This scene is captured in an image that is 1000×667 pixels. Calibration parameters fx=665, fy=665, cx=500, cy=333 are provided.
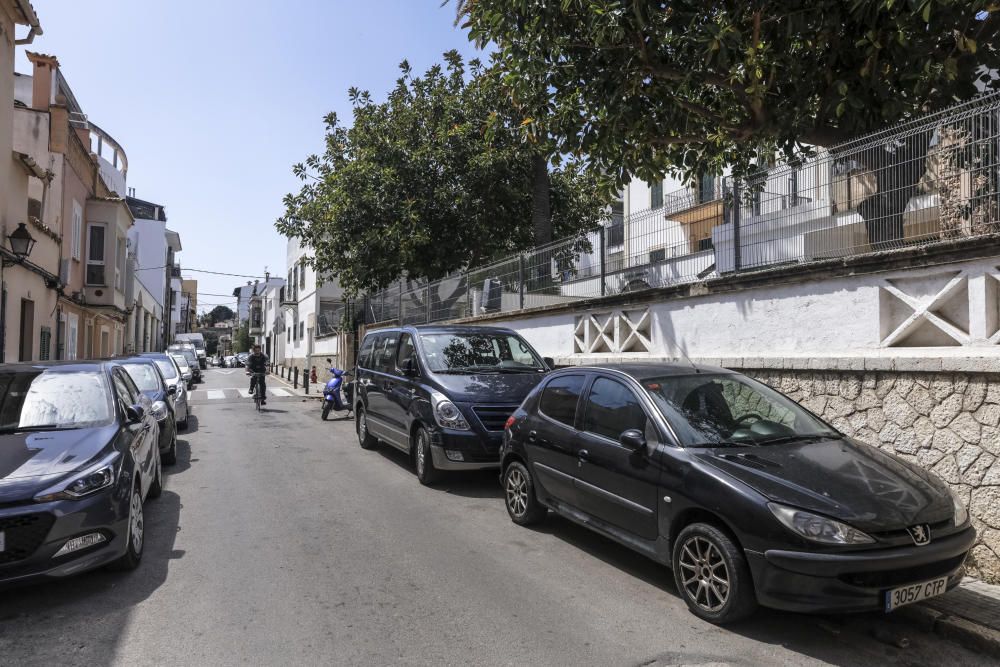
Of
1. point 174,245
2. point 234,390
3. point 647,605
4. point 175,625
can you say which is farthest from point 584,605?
point 174,245

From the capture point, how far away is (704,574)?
4.15 meters

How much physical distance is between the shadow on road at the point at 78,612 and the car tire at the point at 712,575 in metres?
3.36

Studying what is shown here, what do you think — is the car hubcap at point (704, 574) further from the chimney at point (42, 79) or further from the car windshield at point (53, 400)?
the chimney at point (42, 79)

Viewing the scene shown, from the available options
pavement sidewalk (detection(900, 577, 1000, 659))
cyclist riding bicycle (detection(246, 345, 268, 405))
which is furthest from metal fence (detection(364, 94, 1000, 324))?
cyclist riding bicycle (detection(246, 345, 268, 405))

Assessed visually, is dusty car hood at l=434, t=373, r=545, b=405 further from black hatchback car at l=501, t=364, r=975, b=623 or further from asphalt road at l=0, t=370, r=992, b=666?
black hatchback car at l=501, t=364, r=975, b=623

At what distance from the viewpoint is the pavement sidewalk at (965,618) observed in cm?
385

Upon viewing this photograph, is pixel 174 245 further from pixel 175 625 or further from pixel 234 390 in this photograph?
pixel 175 625

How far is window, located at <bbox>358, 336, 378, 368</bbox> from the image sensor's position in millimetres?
10984

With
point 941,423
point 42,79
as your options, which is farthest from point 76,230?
point 941,423

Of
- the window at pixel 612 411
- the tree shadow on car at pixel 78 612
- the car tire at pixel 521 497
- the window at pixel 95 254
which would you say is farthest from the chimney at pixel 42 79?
the window at pixel 612 411

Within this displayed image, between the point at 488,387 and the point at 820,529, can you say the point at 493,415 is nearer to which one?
the point at 488,387

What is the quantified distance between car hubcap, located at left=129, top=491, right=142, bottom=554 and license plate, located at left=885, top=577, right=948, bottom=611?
4.96 metres

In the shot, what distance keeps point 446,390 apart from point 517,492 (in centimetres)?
197

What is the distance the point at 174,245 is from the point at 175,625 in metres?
74.3
